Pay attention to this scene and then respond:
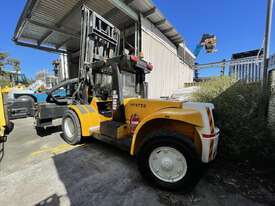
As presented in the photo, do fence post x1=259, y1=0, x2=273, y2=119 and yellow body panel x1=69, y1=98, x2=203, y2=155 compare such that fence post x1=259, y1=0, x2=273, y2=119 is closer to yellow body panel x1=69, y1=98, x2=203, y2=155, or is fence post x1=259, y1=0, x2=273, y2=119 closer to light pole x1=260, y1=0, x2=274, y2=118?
light pole x1=260, y1=0, x2=274, y2=118

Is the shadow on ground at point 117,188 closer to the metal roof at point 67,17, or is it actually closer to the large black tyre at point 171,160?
the large black tyre at point 171,160

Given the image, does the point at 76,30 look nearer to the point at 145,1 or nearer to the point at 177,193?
the point at 145,1

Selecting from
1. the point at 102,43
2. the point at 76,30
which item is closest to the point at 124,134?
the point at 102,43

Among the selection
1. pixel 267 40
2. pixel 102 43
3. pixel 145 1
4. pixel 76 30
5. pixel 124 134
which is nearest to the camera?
pixel 124 134

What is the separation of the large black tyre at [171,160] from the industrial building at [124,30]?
5.48m

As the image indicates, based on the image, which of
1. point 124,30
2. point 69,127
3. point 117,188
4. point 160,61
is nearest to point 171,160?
point 117,188

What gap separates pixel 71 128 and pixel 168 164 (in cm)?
298

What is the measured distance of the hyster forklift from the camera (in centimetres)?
165

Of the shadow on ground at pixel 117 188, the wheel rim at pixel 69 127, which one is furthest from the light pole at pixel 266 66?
the wheel rim at pixel 69 127

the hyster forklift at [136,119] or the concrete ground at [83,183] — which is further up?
the hyster forklift at [136,119]

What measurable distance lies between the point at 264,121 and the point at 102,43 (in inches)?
200

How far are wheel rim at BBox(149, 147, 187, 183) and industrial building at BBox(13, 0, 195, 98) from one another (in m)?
5.48

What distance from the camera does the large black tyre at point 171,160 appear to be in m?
1.60

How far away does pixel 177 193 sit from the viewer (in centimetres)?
176
